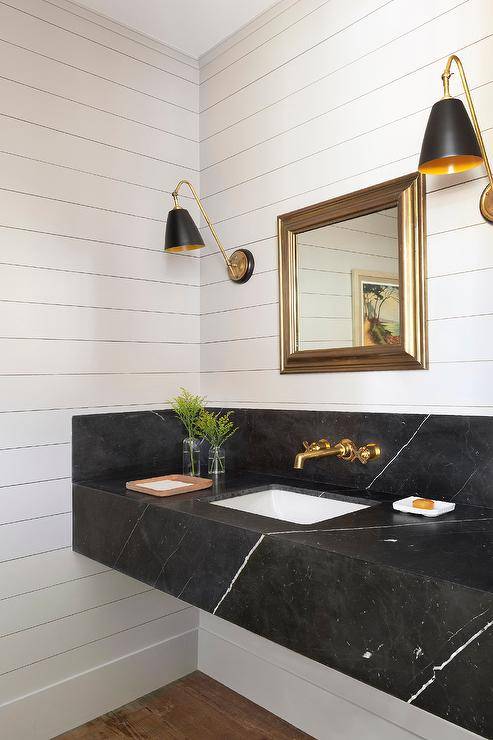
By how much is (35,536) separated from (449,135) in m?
1.82

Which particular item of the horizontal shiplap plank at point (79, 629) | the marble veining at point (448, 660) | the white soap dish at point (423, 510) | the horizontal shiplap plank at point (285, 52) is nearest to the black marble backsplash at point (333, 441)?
the white soap dish at point (423, 510)

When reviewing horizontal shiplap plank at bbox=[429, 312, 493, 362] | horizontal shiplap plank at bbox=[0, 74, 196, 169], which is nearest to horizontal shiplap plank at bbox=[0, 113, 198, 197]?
horizontal shiplap plank at bbox=[0, 74, 196, 169]

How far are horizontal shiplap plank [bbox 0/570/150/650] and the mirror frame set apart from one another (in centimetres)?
106

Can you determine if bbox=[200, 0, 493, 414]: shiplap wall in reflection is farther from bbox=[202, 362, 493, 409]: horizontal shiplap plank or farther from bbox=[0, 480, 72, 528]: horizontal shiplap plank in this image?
bbox=[0, 480, 72, 528]: horizontal shiplap plank

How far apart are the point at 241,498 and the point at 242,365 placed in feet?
2.01

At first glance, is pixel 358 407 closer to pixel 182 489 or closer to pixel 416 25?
pixel 182 489

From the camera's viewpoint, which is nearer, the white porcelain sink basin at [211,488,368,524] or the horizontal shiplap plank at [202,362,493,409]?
the horizontal shiplap plank at [202,362,493,409]

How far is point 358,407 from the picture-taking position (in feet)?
6.37

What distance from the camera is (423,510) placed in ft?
4.99

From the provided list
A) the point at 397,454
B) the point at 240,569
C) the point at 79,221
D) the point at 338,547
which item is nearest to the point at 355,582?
the point at 338,547

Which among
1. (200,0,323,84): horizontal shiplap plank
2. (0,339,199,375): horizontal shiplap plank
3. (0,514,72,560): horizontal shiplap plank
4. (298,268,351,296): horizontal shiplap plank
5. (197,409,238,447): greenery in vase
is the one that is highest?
(200,0,323,84): horizontal shiplap plank

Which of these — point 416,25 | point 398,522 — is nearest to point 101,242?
point 416,25

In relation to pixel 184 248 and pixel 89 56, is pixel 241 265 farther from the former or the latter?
pixel 89 56

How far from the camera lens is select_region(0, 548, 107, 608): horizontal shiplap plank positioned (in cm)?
201
